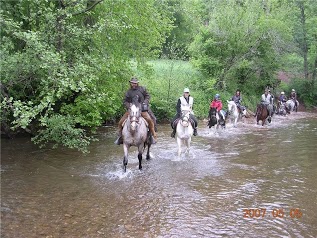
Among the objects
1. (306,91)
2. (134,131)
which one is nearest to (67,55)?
(134,131)

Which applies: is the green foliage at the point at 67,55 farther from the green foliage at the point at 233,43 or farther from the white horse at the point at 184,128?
the green foliage at the point at 233,43

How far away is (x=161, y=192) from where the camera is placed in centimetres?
848

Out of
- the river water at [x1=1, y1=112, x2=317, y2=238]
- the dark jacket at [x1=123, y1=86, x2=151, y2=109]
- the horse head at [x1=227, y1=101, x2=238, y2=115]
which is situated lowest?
the river water at [x1=1, y1=112, x2=317, y2=238]

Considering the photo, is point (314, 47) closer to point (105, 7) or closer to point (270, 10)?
point (270, 10)

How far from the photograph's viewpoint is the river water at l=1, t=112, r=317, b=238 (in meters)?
6.45

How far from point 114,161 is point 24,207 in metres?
4.53

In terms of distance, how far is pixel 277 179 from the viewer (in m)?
9.54

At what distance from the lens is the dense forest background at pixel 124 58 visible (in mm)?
10656

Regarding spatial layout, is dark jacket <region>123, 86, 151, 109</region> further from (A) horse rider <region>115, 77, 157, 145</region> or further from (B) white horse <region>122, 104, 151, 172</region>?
(B) white horse <region>122, 104, 151, 172</region>

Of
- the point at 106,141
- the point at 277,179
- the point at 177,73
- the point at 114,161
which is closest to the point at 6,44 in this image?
the point at 114,161
